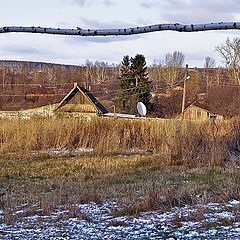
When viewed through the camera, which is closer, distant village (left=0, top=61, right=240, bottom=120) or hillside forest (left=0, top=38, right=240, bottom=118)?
distant village (left=0, top=61, right=240, bottom=120)

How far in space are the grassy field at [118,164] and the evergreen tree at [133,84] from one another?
21109mm

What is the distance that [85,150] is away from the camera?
19250mm

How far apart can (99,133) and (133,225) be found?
14337 millimetres

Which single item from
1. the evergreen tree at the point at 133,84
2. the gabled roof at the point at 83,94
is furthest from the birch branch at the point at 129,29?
the evergreen tree at the point at 133,84

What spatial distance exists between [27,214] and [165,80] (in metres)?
63.1

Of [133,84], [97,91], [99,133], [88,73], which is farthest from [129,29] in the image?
[88,73]

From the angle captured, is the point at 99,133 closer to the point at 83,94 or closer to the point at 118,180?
the point at 118,180

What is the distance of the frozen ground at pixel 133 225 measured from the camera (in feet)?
17.8

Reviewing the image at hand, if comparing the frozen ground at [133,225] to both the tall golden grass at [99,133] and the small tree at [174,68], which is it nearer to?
the tall golden grass at [99,133]

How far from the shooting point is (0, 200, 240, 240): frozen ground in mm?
5418

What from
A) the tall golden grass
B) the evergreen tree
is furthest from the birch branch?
the evergreen tree

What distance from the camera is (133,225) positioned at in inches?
232

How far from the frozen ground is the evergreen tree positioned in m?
35.2

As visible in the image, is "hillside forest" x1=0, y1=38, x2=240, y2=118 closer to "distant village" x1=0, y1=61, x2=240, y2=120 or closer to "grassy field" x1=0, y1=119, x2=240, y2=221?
"distant village" x1=0, y1=61, x2=240, y2=120
